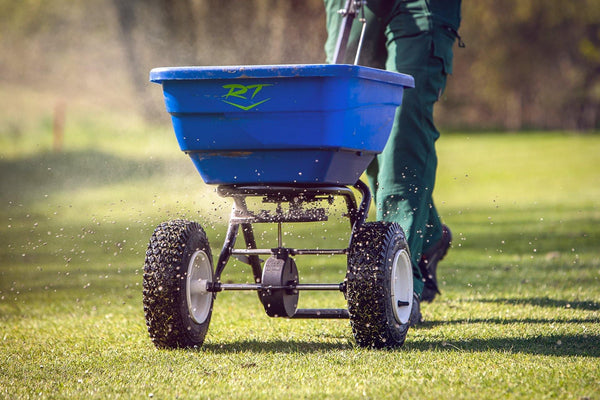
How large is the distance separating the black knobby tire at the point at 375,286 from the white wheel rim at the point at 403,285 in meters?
0.09

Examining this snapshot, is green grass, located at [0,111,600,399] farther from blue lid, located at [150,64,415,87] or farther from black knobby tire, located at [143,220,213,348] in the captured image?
blue lid, located at [150,64,415,87]

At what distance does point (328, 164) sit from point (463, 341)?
95 centimetres

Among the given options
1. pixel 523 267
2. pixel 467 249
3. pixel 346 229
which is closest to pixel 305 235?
pixel 346 229

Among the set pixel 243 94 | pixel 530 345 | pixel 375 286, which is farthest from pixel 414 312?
pixel 243 94

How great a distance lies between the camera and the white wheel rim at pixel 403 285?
3.72m

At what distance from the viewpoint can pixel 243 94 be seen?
11.1ft

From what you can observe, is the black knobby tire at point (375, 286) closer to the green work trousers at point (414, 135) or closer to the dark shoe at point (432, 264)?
the green work trousers at point (414, 135)

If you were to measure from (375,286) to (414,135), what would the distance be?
3.40 ft

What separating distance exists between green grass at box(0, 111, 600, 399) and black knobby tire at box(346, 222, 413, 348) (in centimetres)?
8

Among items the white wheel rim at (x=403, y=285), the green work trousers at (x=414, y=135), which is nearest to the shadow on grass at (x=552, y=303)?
the green work trousers at (x=414, y=135)

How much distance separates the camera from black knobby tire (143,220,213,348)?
3506 mm

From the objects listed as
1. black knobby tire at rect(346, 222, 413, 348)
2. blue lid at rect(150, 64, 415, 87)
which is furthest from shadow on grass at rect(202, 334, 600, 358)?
blue lid at rect(150, 64, 415, 87)

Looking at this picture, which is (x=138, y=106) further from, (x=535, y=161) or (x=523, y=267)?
(x=523, y=267)

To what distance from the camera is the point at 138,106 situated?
29781 mm
